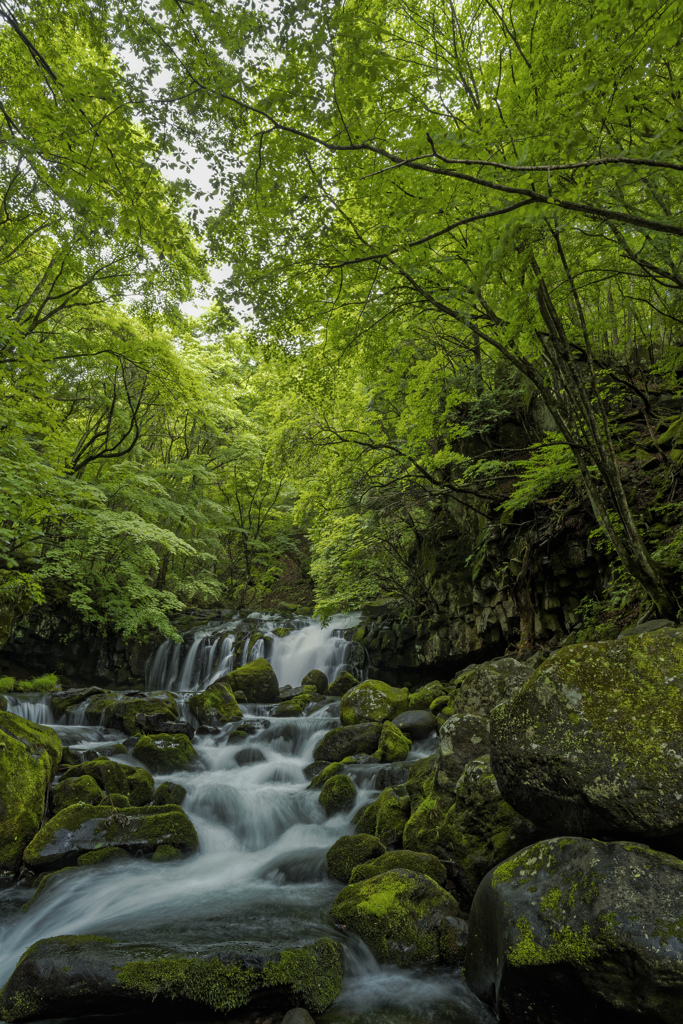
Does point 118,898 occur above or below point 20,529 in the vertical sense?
below

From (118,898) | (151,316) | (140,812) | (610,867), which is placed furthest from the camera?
(151,316)

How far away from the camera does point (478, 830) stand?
4.74 m

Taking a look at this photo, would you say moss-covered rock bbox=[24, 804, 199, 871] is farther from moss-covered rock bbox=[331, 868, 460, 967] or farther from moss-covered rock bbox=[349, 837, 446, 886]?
moss-covered rock bbox=[331, 868, 460, 967]

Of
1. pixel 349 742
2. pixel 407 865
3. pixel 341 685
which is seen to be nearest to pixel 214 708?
pixel 341 685

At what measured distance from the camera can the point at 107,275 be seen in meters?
9.20

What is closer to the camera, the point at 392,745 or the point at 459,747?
the point at 459,747

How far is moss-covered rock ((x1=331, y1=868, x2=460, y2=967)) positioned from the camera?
4211mm

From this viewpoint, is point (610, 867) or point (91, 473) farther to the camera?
point (91, 473)

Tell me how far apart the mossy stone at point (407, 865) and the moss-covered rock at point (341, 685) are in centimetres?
907

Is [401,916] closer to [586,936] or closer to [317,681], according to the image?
[586,936]

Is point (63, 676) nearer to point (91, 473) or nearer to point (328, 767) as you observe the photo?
point (91, 473)

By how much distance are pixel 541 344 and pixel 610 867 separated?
428cm

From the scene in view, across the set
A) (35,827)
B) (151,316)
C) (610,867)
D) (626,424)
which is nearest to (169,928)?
(35,827)

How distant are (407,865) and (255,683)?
9.81 metres
